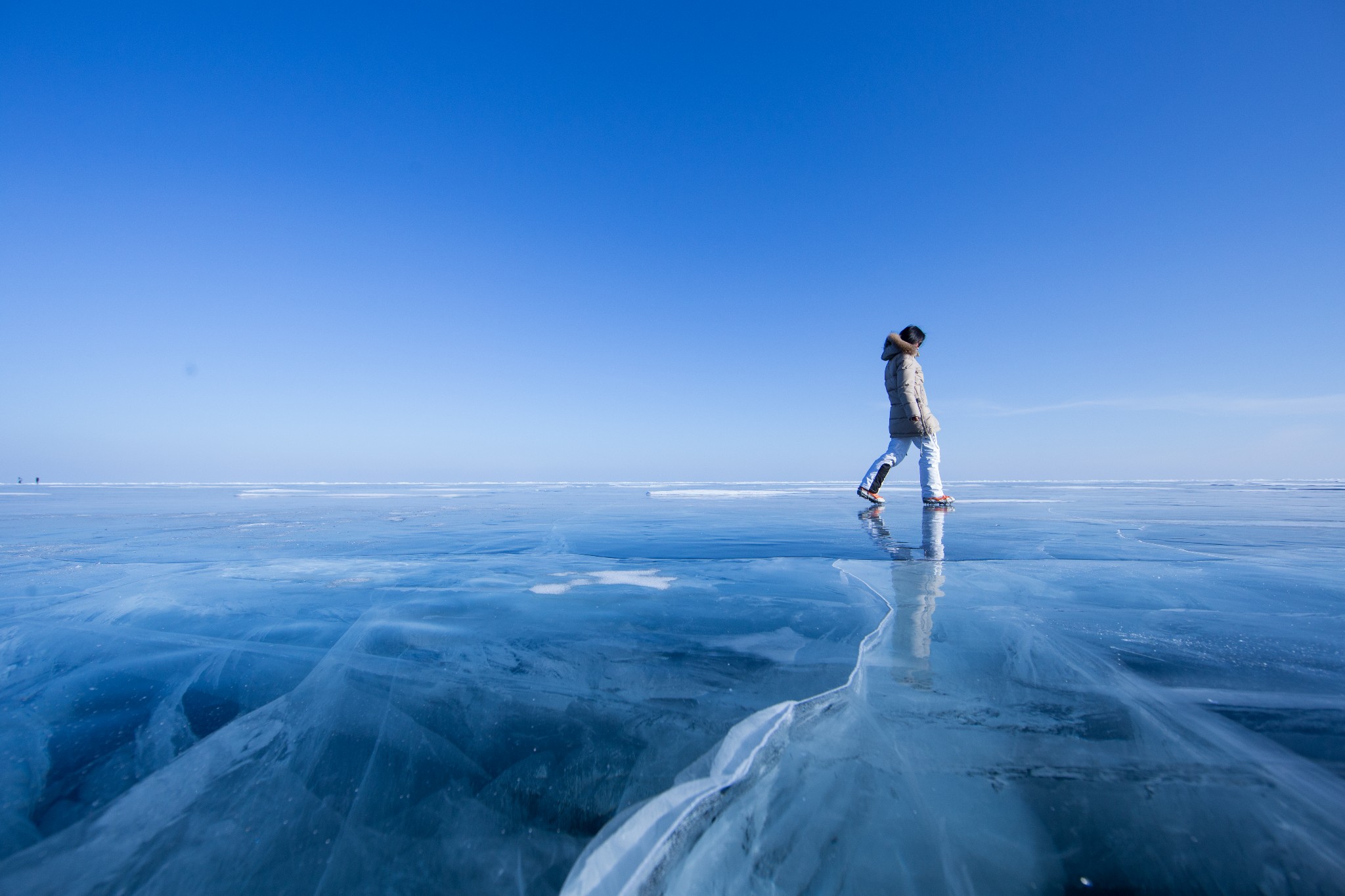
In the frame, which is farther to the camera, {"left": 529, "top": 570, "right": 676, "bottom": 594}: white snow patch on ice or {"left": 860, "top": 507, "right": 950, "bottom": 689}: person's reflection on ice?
{"left": 529, "top": 570, "right": 676, "bottom": 594}: white snow patch on ice

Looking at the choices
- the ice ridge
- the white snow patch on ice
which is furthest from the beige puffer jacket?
the ice ridge

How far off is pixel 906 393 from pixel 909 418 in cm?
28

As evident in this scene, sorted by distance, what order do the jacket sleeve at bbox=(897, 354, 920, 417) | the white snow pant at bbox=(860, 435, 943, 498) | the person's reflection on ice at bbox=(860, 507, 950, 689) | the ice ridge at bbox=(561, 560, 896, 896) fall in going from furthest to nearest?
1. the white snow pant at bbox=(860, 435, 943, 498)
2. the jacket sleeve at bbox=(897, 354, 920, 417)
3. the person's reflection on ice at bbox=(860, 507, 950, 689)
4. the ice ridge at bbox=(561, 560, 896, 896)

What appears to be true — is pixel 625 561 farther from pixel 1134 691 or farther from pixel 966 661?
pixel 1134 691

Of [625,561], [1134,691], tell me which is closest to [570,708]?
[1134,691]

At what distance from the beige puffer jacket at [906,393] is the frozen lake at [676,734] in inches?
133

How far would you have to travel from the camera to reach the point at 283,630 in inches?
65.7

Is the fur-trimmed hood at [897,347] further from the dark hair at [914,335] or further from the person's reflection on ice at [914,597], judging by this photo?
the person's reflection on ice at [914,597]

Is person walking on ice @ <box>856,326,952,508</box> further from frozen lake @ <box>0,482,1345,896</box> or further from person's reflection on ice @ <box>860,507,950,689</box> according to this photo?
frozen lake @ <box>0,482,1345,896</box>

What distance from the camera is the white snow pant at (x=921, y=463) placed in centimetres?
577

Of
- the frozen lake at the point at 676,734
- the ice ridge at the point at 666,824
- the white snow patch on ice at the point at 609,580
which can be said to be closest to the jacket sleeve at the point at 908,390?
A: the frozen lake at the point at 676,734

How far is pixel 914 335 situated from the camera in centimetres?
587

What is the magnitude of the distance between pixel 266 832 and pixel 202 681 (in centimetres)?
80

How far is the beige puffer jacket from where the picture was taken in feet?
18.5
